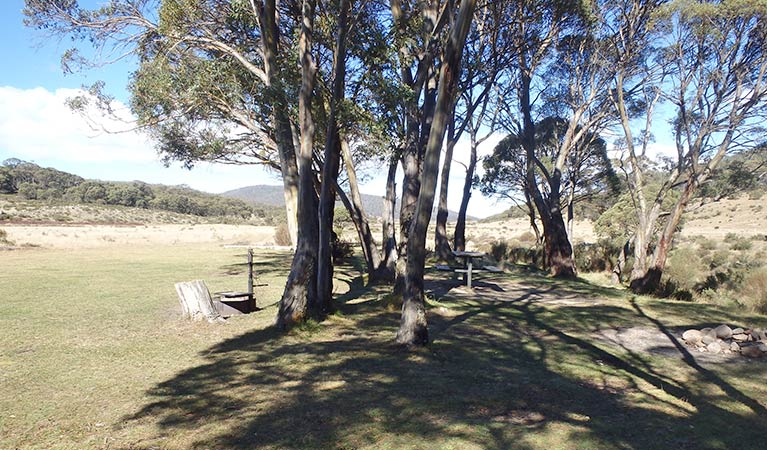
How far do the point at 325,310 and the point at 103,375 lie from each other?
3556mm

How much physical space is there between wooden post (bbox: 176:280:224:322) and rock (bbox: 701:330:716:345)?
766cm

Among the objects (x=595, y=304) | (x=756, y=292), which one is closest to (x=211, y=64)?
(x=595, y=304)

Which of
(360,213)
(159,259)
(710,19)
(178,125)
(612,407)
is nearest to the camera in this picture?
(612,407)

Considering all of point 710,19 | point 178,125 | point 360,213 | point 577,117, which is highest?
point 710,19

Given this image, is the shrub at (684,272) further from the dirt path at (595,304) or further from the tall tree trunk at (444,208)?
the tall tree trunk at (444,208)

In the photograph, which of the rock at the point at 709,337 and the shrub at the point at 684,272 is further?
the shrub at the point at 684,272

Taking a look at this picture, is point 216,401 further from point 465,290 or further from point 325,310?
point 465,290

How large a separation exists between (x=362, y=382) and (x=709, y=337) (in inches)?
210

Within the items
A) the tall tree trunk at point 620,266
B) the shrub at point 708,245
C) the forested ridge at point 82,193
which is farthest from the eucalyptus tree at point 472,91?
the forested ridge at point 82,193

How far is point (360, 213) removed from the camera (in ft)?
37.9

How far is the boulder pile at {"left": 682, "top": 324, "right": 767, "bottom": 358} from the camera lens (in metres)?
6.31

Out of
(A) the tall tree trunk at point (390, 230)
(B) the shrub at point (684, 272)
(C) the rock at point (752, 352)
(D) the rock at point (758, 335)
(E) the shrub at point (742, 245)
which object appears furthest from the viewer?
(E) the shrub at point (742, 245)

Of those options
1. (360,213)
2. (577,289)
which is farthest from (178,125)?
(577,289)

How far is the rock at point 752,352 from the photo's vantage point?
6238mm
